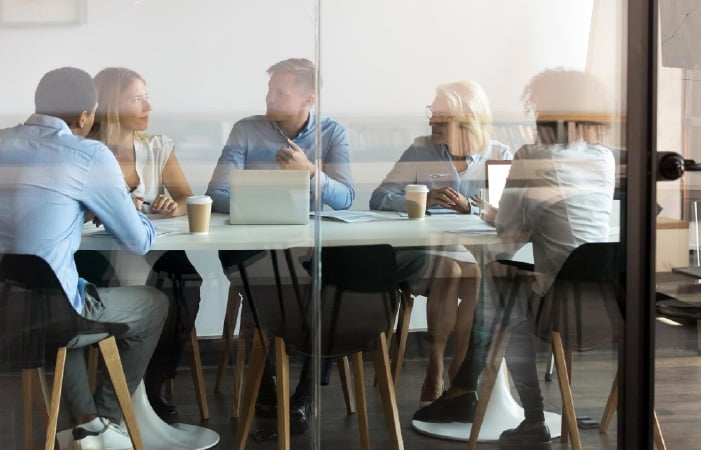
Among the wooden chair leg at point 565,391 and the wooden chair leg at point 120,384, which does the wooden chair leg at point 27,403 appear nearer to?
the wooden chair leg at point 120,384

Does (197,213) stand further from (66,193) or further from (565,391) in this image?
(565,391)

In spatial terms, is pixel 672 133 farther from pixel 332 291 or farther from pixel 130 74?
pixel 130 74

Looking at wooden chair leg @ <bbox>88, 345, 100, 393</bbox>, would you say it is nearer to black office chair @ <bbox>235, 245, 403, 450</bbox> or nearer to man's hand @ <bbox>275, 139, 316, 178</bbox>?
black office chair @ <bbox>235, 245, 403, 450</bbox>

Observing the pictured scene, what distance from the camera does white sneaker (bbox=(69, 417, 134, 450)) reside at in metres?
2.42

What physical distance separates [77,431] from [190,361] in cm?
33

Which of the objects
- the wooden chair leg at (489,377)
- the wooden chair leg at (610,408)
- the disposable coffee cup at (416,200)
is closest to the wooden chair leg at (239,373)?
the disposable coffee cup at (416,200)

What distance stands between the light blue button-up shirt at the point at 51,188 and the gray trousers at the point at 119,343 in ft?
0.43

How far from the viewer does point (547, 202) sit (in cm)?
264

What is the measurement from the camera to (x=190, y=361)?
2467 millimetres

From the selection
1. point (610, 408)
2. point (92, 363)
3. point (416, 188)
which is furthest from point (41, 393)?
point (610, 408)

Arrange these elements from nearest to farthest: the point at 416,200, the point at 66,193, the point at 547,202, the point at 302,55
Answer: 1. the point at 66,193
2. the point at 302,55
3. the point at 416,200
4. the point at 547,202

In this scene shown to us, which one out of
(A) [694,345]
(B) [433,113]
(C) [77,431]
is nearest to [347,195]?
(B) [433,113]

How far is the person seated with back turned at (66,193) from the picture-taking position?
231 centimetres

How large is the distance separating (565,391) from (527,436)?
17 centimetres
